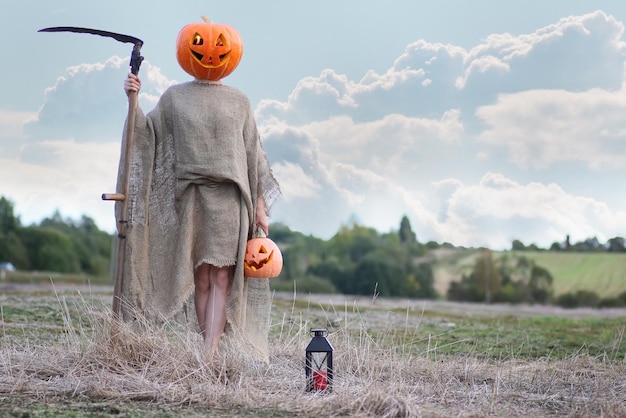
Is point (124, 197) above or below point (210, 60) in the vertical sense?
below

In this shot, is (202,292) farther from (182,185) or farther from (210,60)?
(210,60)

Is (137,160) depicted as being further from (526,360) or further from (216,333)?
(526,360)

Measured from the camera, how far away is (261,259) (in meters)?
6.10

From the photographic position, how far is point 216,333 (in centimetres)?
615

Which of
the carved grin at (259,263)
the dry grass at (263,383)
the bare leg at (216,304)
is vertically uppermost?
the carved grin at (259,263)

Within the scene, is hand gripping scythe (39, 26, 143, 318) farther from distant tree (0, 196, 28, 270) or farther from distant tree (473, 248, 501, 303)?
distant tree (0, 196, 28, 270)

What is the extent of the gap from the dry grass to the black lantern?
0.09m

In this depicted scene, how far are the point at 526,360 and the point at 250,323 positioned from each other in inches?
95.1

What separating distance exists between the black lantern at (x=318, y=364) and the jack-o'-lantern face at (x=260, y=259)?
0.98m

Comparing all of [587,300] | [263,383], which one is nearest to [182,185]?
[263,383]

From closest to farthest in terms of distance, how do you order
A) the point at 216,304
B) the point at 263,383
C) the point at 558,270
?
the point at 263,383 < the point at 216,304 < the point at 558,270

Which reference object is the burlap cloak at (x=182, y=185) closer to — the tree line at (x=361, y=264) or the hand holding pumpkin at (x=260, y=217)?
the hand holding pumpkin at (x=260, y=217)

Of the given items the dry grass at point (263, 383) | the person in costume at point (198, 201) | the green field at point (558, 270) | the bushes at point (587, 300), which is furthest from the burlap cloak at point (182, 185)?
the bushes at point (587, 300)

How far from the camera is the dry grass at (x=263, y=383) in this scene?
4676mm
